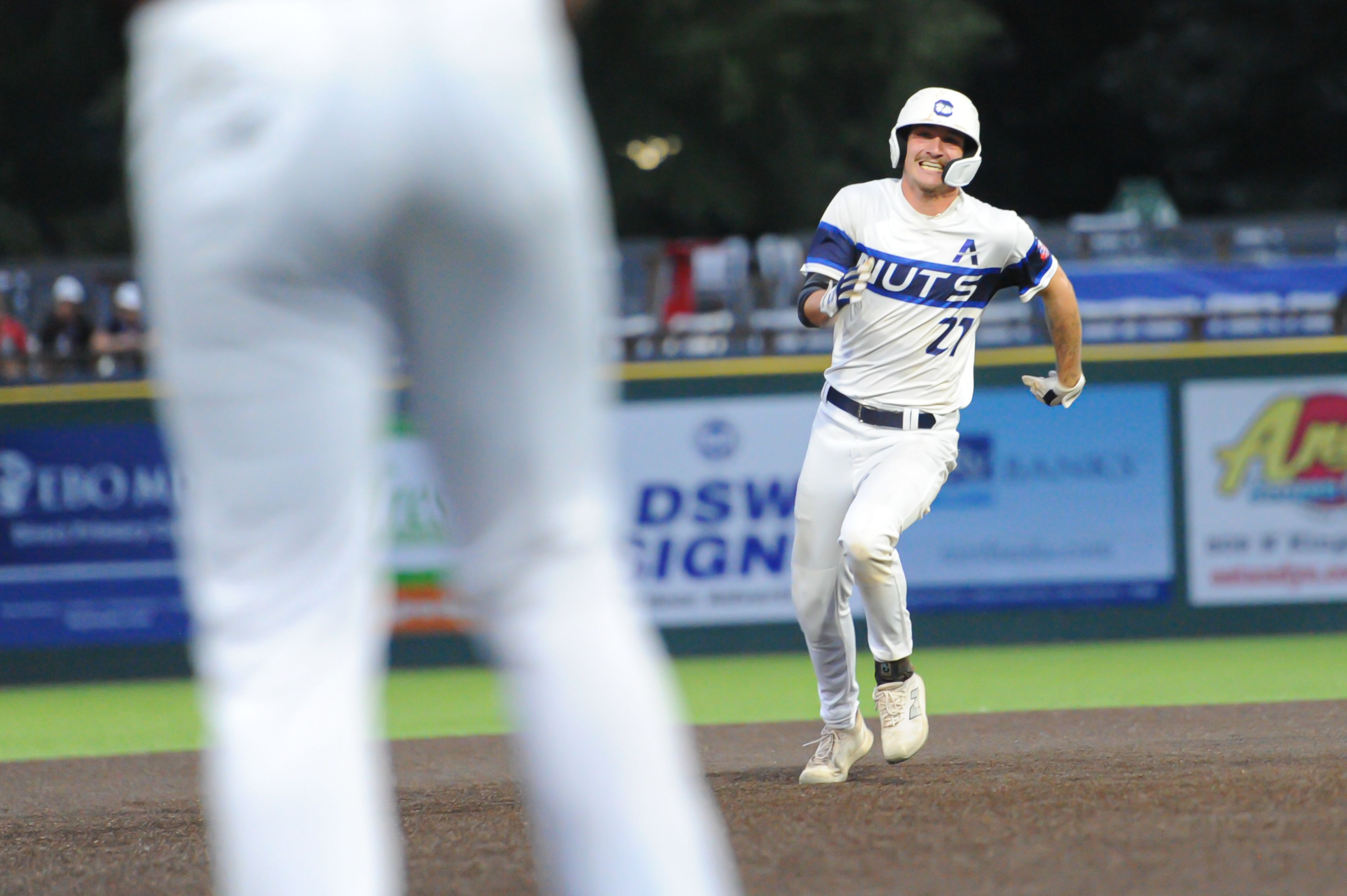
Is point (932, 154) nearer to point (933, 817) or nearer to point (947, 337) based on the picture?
point (947, 337)

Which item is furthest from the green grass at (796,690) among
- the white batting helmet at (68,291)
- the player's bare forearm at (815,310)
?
the white batting helmet at (68,291)

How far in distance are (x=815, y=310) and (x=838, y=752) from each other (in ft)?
4.74

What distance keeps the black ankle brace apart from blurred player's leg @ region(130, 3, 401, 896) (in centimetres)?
408

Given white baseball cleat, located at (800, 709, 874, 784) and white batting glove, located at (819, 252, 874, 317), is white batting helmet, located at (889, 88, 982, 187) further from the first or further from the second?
white baseball cleat, located at (800, 709, 874, 784)

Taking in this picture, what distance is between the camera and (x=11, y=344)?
15.4 m

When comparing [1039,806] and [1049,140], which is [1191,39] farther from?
[1039,806]

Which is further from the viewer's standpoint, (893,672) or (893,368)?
(893,368)

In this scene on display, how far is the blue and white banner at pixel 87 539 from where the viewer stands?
415 inches

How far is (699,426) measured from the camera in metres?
10.6

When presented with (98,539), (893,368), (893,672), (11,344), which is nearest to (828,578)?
(893,672)

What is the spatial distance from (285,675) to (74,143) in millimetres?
30180

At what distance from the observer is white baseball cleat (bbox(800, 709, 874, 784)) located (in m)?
5.74

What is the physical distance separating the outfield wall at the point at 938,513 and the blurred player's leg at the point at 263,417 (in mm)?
8579

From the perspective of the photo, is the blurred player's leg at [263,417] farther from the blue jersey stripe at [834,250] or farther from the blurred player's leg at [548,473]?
the blue jersey stripe at [834,250]
